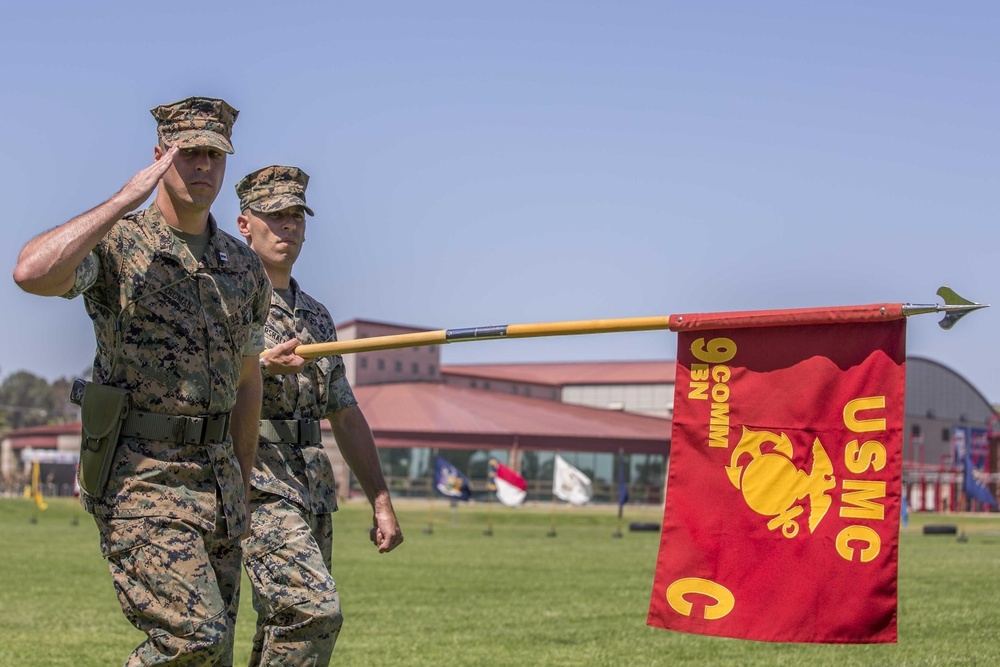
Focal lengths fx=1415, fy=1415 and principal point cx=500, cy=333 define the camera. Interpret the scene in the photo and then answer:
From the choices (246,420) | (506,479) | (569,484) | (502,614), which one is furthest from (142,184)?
(569,484)

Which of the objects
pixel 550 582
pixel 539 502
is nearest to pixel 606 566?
pixel 550 582

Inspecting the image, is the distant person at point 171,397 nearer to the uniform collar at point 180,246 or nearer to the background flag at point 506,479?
the uniform collar at point 180,246

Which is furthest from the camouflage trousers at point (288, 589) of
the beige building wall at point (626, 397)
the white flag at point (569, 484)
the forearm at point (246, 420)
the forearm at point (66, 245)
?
the beige building wall at point (626, 397)

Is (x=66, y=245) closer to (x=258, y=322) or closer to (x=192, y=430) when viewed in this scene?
(x=192, y=430)

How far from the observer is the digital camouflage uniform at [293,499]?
686 centimetres

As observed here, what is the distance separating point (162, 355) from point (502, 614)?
9826 millimetres

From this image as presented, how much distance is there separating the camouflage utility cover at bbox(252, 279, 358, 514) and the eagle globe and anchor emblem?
2.53 metres

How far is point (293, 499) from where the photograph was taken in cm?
729

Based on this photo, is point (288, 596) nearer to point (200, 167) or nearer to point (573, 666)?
point (200, 167)

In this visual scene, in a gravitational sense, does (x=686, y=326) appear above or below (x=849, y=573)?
above

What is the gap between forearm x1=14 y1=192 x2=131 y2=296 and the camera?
4.86 metres

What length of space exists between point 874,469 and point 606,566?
18965mm

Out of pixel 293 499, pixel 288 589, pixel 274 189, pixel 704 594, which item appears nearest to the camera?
pixel 704 594

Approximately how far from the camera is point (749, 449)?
585 cm
